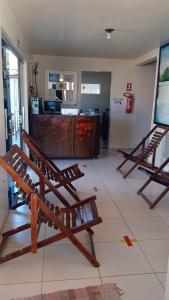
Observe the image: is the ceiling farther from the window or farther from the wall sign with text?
the window

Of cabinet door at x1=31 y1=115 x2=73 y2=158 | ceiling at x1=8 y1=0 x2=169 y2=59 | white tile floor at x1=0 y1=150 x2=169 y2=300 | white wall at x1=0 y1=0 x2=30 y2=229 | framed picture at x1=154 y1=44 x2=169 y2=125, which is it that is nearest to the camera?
white tile floor at x1=0 y1=150 x2=169 y2=300

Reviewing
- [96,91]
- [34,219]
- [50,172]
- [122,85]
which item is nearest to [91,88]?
[96,91]

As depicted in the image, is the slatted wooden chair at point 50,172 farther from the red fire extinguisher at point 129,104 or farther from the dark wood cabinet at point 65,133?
the red fire extinguisher at point 129,104

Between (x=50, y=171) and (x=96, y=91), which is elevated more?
(x=96, y=91)

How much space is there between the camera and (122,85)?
6.25m

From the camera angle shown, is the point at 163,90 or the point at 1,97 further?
the point at 163,90

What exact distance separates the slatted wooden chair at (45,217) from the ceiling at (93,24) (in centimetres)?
193

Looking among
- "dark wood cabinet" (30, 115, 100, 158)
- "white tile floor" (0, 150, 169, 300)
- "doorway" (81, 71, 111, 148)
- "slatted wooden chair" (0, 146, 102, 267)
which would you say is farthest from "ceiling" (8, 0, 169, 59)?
"doorway" (81, 71, 111, 148)

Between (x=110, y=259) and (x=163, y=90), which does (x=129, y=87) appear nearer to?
(x=163, y=90)

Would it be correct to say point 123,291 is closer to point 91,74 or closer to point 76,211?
point 76,211

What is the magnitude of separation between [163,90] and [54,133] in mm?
2320

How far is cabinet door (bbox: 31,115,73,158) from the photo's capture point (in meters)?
Answer: 4.86

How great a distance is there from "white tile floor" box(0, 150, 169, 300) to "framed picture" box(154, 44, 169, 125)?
2.05 meters

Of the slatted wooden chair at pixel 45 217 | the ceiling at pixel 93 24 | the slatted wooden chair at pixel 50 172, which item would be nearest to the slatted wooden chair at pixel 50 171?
the slatted wooden chair at pixel 50 172
